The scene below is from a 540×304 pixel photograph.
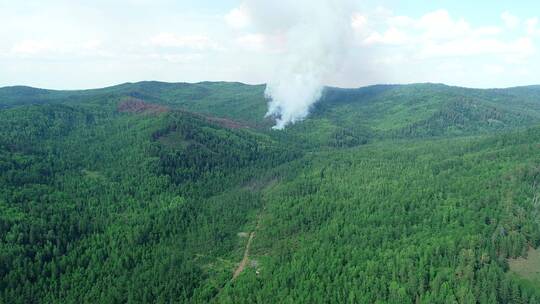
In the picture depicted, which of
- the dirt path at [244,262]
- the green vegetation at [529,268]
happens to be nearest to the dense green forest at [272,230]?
the green vegetation at [529,268]

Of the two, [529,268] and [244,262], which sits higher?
[529,268]

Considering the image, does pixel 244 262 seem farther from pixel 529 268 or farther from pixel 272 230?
pixel 529 268

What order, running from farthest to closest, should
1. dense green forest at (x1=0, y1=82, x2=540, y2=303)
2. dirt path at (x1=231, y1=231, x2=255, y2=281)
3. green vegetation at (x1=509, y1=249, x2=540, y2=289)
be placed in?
dirt path at (x1=231, y1=231, x2=255, y2=281)
dense green forest at (x1=0, y1=82, x2=540, y2=303)
green vegetation at (x1=509, y1=249, x2=540, y2=289)

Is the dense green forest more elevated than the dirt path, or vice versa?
the dense green forest

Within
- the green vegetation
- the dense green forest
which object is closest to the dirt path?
the dense green forest

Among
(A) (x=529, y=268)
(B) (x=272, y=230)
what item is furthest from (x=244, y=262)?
(A) (x=529, y=268)

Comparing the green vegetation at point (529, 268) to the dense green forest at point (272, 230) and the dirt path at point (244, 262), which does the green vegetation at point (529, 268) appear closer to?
the dense green forest at point (272, 230)

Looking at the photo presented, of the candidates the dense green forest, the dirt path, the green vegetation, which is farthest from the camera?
the dirt path

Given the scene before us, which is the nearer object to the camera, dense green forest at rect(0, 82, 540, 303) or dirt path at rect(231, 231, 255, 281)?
dense green forest at rect(0, 82, 540, 303)

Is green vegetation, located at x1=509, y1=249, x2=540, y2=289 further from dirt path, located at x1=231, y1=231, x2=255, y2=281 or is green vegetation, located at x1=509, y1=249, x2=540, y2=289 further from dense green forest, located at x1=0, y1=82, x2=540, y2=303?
dirt path, located at x1=231, y1=231, x2=255, y2=281

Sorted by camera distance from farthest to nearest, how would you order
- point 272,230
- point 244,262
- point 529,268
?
point 272,230 → point 244,262 → point 529,268

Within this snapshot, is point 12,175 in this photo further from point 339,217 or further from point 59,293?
point 339,217
